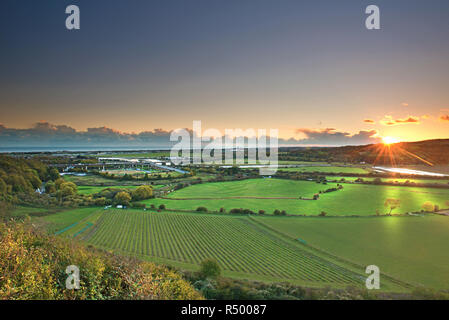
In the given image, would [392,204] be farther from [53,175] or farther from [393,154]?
[53,175]

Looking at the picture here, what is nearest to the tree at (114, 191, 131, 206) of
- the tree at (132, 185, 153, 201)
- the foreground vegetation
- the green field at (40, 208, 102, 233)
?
the tree at (132, 185, 153, 201)

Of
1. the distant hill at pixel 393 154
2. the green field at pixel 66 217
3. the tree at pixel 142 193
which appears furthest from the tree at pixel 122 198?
the distant hill at pixel 393 154

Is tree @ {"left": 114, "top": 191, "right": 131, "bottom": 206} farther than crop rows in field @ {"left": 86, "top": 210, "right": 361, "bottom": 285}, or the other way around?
tree @ {"left": 114, "top": 191, "right": 131, "bottom": 206}

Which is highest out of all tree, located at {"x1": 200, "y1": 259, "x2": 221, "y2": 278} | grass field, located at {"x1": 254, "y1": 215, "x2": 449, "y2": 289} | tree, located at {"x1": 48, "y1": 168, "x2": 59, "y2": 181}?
tree, located at {"x1": 48, "y1": 168, "x2": 59, "y2": 181}

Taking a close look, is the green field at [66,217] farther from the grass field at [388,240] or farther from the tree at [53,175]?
the tree at [53,175]

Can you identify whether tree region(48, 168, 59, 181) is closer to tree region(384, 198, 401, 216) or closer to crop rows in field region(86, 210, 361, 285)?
crop rows in field region(86, 210, 361, 285)
